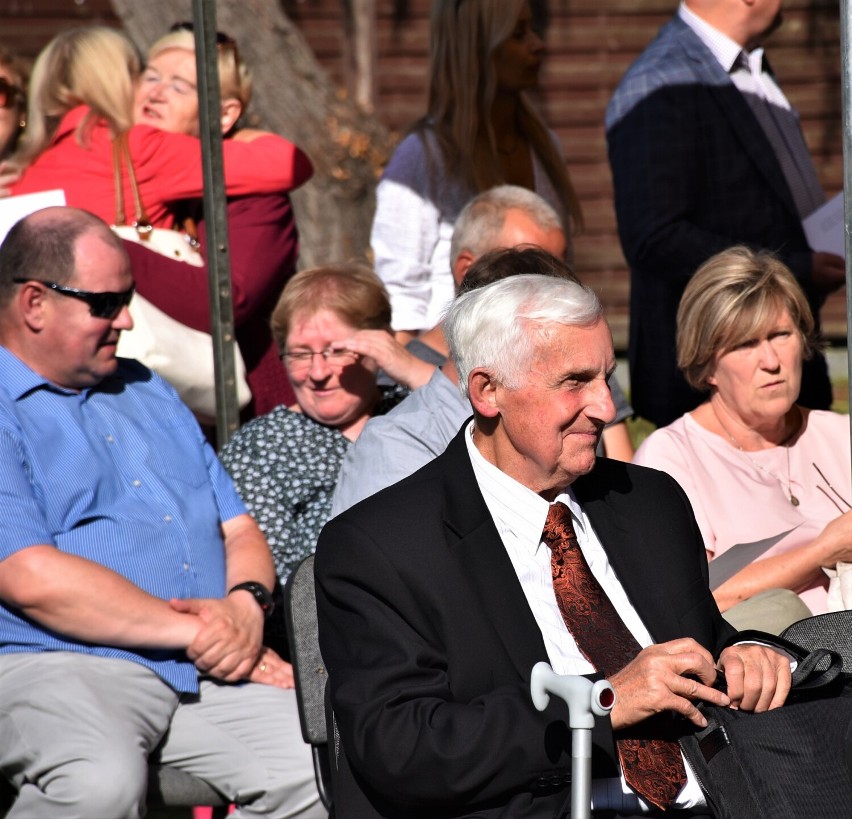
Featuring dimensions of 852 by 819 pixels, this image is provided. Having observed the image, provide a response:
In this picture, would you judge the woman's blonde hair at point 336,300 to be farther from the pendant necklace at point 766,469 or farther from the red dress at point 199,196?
the pendant necklace at point 766,469

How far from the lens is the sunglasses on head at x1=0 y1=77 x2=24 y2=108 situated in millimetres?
4691

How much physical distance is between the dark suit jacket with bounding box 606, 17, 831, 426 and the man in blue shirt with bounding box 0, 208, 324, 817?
1.72 m

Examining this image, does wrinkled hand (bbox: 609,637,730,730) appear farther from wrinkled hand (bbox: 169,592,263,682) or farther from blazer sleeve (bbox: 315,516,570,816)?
wrinkled hand (bbox: 169,592,263,682)

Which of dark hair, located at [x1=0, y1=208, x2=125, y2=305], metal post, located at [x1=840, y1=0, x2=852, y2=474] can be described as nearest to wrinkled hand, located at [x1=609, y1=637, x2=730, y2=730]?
metal post, located at [x1=840, y1=0, x2=852, y2=474]

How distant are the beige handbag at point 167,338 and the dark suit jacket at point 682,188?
1.44 meters

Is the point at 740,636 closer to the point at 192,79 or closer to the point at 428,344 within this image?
the point at 428,344

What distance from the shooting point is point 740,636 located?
262cm

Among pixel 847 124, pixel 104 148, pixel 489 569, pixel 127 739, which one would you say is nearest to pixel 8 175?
pixel 104 148

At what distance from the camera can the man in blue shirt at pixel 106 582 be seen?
3.23 meters

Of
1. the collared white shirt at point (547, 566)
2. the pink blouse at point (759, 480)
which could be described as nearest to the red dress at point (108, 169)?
the pink blouse at point (759, 480)

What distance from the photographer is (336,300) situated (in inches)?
158

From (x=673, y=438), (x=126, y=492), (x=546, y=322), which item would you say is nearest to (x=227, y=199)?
(x=126, y=492)

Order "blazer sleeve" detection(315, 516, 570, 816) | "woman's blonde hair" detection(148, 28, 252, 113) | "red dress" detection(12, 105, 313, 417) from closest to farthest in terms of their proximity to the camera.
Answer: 1. "blazer sleeve" detection(315, 516, 570, 816)
2. "red dress" detection(12, 105, 313, 417)
3. "woman's blonde hair" detection(148, 28, 252, 113)

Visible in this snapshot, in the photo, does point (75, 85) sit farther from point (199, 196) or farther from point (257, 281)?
point (257, 281)
